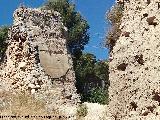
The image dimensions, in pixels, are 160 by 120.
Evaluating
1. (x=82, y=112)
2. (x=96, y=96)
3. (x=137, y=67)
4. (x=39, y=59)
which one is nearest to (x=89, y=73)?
(x=96, y=96)

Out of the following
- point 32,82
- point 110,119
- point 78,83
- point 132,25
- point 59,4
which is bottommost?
point 110,119

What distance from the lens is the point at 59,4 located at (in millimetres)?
29109

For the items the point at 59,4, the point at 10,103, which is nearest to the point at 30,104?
the point at 10,103

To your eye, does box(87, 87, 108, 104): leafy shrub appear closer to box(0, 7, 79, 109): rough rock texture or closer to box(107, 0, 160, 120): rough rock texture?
box(0, 7, 79, 109): rough rock texture

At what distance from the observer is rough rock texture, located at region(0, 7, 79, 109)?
16.9 meters

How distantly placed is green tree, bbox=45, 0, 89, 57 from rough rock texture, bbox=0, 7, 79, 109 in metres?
10.2

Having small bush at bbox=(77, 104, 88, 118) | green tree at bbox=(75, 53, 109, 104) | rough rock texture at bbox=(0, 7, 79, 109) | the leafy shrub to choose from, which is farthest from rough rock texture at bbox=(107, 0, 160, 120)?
green tree at bbox=(75, 53, 109, 104)

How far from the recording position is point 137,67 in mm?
3447

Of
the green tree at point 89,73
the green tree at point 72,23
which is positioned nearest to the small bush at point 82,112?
the green tree at point 89,73

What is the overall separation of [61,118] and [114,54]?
9.96 meters

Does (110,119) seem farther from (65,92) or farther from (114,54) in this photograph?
(65,92)

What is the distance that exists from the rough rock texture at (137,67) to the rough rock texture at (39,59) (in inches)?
506

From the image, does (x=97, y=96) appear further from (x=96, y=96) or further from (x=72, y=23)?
(x=72, y=23)

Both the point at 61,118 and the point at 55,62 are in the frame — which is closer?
the point at 61,118
